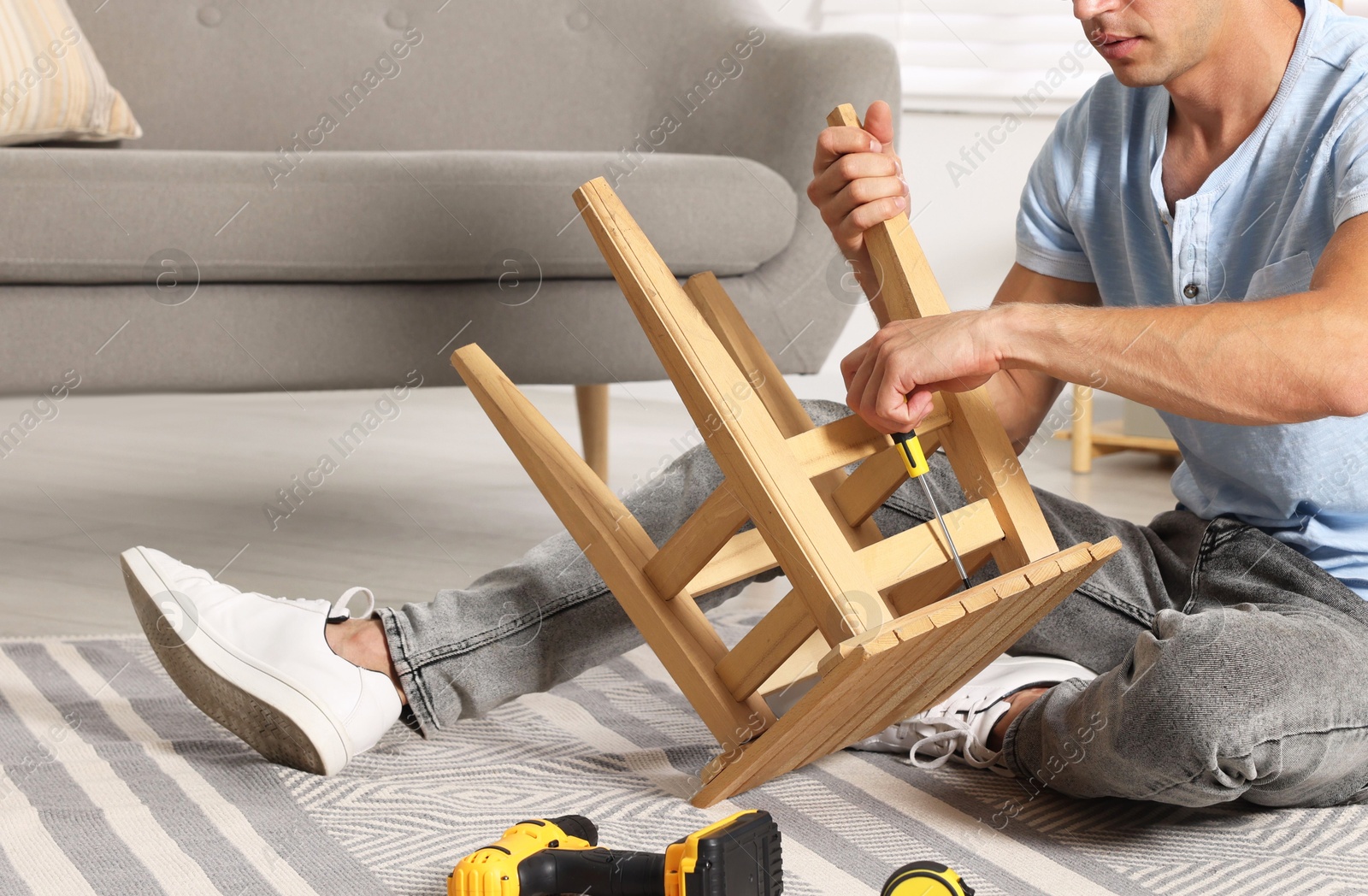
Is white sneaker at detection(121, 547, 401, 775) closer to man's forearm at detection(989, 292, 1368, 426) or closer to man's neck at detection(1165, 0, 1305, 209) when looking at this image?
man's forearm at detection(989, 292, 1368, 426)

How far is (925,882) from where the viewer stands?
565mm

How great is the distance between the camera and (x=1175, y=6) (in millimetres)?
765

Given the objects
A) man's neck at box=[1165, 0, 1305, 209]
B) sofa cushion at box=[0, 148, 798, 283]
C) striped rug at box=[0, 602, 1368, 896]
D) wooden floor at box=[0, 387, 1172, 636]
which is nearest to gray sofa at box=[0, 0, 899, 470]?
sofa cushion at box=[0, 148, 798, 283]

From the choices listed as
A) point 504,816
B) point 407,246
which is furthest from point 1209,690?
A: point 407,246

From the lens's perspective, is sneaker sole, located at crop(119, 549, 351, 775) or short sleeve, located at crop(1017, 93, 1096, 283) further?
short sleeve, located at crop(1017, 93, 1096, 283)

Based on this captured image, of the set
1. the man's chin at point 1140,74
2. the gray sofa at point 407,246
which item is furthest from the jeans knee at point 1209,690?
the gray sofa at point 407,246

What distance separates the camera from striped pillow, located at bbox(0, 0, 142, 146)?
1409 mm

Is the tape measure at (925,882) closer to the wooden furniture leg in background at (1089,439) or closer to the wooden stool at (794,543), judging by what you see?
the wooden stool at (794,543)

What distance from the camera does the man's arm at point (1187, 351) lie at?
0.65 metres

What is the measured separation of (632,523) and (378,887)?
0.26 m

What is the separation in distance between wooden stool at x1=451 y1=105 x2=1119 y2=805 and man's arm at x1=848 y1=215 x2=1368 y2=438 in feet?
0.27

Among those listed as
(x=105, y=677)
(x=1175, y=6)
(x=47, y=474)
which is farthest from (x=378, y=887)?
(x=47, y=474)

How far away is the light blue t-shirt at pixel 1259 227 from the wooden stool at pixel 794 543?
18 centimetres

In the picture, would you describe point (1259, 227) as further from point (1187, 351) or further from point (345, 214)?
point (345, 214)
